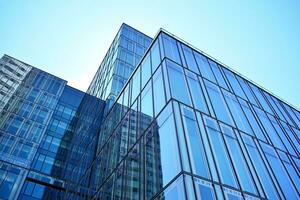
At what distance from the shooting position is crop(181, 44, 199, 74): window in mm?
20016

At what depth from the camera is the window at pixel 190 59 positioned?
20016 mm

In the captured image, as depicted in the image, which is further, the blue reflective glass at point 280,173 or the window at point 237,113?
the window at point 237,113

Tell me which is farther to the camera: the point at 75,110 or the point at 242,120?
the point at 75,110

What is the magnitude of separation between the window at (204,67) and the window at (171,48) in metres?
2.27

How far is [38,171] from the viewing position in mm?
28234

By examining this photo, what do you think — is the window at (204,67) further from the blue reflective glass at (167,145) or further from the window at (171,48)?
the blue reflective glass at (167,145)

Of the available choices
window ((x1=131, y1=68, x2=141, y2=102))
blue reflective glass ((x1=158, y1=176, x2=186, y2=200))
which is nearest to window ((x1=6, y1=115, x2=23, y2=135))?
window ((x1=131, y1=68, x2=141, y2=102))

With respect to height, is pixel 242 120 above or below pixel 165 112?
above

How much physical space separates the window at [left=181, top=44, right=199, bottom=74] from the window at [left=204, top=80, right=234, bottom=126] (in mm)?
1424

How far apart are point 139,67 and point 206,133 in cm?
1073

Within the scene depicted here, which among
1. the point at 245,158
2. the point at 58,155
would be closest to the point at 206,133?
the point at 245,158

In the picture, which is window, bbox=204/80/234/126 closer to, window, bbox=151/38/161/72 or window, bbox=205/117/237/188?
window, bbox=205/117/237/188

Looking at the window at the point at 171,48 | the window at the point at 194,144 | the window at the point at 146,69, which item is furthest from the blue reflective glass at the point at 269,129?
the window at the point at 146,69

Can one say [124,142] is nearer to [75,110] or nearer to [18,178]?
[18,178]
